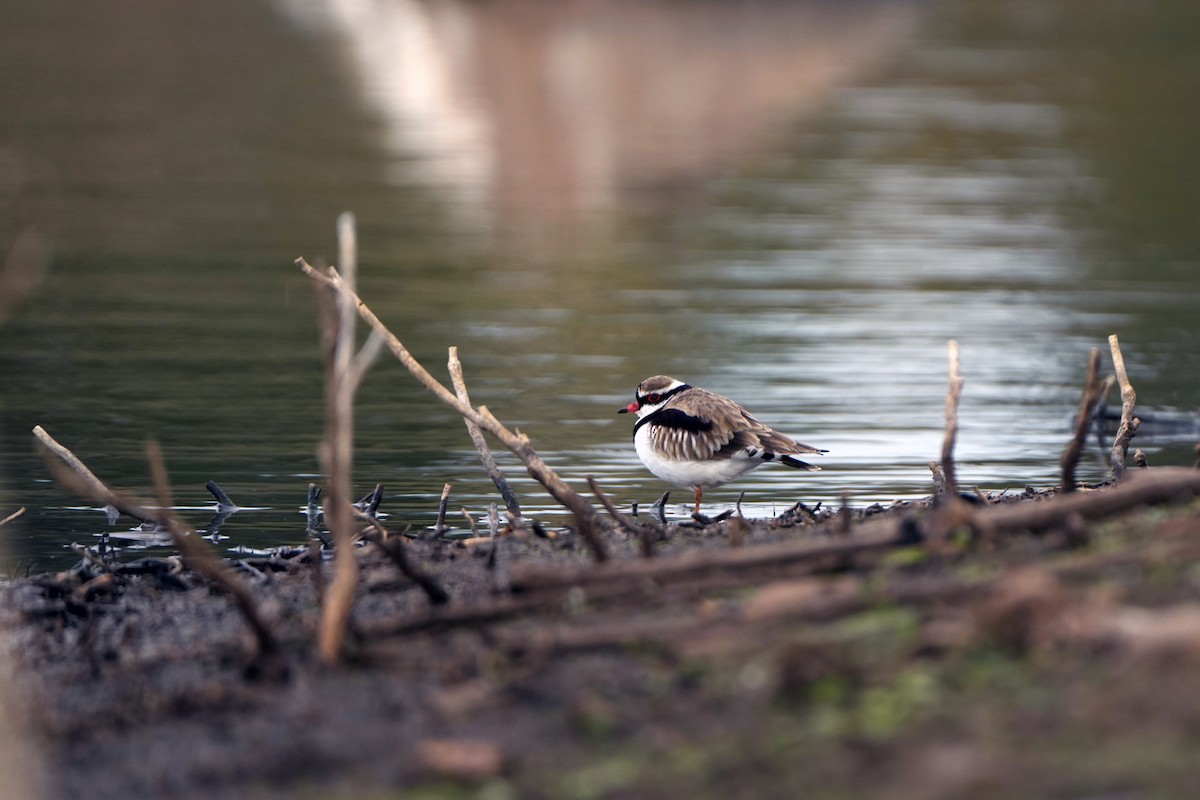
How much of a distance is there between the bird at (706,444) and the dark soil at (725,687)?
10.5 feet

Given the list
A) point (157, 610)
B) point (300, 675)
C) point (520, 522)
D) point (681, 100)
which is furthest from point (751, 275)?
point (681, 100)

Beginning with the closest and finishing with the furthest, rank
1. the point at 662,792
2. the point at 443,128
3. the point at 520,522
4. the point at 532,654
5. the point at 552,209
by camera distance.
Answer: the point at 662,792 < the point at 532,654 < the point at 520,522 < the point at 552,209 < the point at 443,128

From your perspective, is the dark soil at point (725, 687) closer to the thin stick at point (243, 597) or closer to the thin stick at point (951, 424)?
the thin stick at point (243, 597)

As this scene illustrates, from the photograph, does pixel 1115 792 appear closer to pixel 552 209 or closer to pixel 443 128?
pixel 552 209

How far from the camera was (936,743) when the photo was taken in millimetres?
5109

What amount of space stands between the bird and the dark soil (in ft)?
10.5

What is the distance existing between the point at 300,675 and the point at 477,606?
654mm

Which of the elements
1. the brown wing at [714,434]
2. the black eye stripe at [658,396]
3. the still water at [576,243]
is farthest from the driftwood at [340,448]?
the black eye stripe at [658,396]

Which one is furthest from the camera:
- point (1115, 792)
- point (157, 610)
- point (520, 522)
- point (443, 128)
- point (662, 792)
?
point (443, 128)

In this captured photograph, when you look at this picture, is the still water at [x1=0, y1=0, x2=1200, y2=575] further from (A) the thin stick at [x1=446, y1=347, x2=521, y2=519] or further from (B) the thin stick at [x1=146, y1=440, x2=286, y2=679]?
(B) the thin stick at [x1=146, y1=440, x2=286, y2=679]

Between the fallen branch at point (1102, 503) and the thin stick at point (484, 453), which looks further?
the thin stick at point (484, 453)

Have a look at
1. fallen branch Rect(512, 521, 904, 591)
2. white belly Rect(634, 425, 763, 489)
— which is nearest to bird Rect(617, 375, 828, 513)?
white belly Rect(634, 425, 763, 489)

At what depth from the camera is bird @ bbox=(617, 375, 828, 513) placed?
9.84 m

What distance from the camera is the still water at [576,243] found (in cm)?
1241
